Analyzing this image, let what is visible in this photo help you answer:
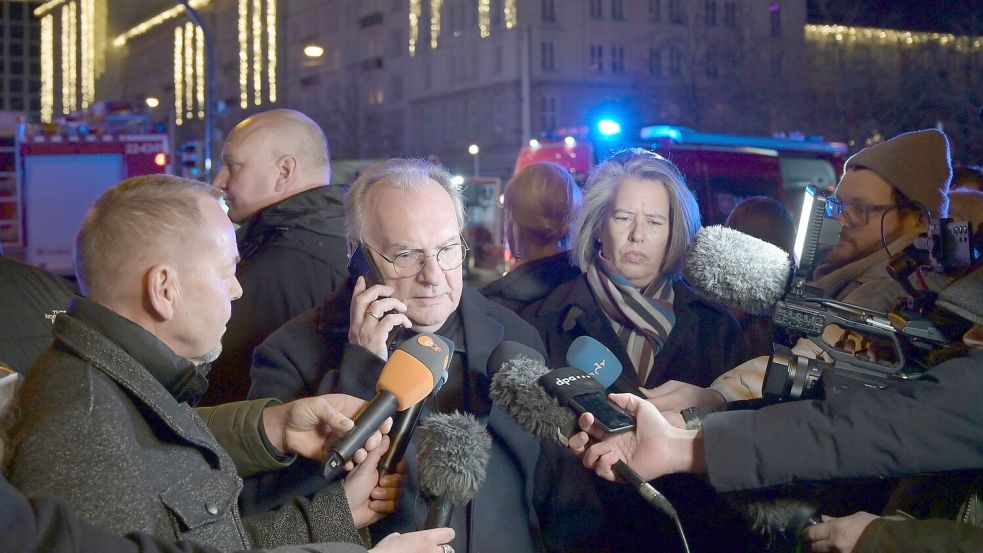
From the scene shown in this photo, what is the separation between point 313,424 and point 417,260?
698mm

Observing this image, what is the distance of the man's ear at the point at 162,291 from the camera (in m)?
2.05

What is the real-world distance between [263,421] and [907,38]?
26.6 m

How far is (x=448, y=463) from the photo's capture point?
87.2 inches

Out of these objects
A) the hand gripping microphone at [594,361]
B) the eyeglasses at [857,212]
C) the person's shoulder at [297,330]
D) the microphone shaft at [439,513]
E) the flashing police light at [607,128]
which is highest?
the flashing police light at [607,128]

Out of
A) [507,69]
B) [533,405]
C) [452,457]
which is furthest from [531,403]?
[507,69]

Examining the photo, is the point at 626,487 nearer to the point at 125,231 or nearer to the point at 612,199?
the point at 612,199

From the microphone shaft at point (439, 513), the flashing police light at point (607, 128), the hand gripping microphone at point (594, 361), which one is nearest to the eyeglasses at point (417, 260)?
the hand gripping microphone at point (594, 361)

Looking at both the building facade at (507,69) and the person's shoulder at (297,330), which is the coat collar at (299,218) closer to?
the building facade at (507,69)

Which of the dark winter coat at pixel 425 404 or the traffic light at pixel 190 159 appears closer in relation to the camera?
the dark winter coat at pixel 425 404

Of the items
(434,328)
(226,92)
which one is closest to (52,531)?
(434,328)

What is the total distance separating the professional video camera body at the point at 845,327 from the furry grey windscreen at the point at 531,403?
52 centimetres

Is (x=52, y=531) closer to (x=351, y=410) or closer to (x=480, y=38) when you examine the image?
(x=351, y=410)

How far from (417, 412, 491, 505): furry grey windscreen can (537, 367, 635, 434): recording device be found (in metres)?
0.21

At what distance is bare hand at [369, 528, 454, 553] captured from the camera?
213 cm
